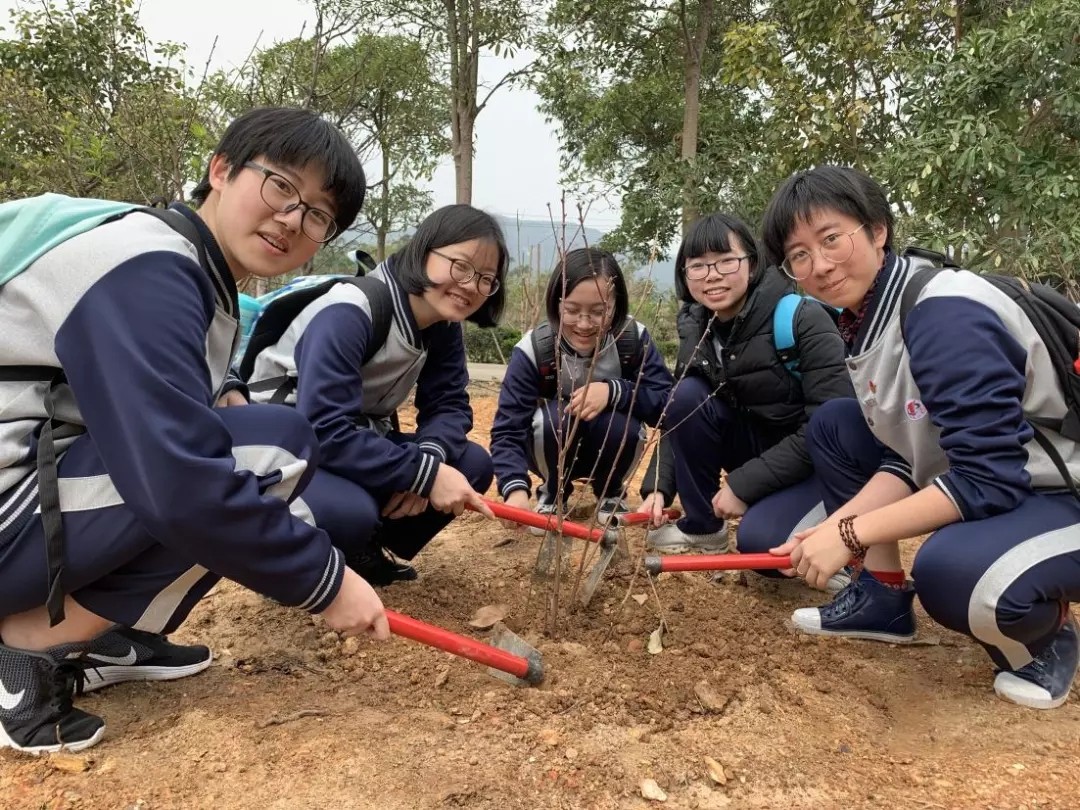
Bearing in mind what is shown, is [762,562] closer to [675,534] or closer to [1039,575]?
[1039,575]

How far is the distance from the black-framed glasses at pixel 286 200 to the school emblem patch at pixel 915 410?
1.49 metres

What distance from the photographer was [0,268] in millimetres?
1387

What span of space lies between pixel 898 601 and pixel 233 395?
2003mm

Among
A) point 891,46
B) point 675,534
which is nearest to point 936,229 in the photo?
point 891,46

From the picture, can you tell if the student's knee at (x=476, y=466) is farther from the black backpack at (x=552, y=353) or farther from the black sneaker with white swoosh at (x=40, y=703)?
the black sneaker with white swoosh at (x=40, y=703)

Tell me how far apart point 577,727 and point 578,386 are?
162 centimetres

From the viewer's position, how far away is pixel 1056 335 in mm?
1834

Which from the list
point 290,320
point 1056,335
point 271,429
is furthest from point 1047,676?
point 290,320

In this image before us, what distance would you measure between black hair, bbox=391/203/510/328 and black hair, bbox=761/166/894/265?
0.83 meters

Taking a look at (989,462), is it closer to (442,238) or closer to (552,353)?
(442,238)

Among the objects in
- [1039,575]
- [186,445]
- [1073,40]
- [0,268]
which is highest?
[1073,40]

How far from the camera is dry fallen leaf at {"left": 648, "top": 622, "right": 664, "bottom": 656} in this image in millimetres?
2238

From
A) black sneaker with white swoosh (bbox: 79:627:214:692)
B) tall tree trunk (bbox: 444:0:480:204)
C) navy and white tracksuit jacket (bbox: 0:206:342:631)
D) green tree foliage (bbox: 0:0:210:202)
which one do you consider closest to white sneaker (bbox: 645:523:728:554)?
black sneaker with white swoosh (bbox: 79:627:214:692)

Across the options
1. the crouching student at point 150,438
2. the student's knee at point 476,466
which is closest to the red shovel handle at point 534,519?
the student's knee at point 476,466
